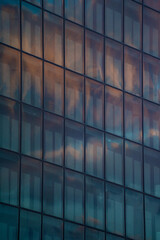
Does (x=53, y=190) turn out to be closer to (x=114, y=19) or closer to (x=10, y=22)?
(x=10, y=22)

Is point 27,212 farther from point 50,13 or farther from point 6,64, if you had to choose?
point 50,13

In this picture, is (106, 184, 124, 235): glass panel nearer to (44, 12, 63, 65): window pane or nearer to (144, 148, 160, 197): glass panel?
(144, 148, 160, 197): glass panel

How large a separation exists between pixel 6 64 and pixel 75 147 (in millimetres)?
5327

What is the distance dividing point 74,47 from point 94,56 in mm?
1386

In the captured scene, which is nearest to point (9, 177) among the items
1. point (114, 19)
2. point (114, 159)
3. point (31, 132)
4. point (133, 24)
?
point (31, 132)

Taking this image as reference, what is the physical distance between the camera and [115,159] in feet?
128

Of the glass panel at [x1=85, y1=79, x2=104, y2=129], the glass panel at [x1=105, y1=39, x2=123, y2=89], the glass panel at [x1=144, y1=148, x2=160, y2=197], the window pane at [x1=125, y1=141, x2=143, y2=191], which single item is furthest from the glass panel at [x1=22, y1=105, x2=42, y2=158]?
the glass panel at [x1=144, y1=148, x2=160, y2=197]

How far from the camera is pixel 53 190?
35875mm

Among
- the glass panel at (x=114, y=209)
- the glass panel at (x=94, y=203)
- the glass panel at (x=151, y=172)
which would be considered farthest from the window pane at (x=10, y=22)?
the glass panel at (x=151, y=172)

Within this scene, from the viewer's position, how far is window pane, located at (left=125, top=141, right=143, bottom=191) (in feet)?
129

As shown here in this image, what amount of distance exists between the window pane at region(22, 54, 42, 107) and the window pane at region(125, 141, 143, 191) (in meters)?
6.07

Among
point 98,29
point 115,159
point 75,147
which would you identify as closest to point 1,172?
point 75,147

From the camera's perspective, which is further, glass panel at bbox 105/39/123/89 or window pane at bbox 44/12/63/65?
glass panel at bbox 105/39/123/89

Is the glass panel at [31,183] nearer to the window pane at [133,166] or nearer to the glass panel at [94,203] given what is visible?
the glass panel at [94,203]
